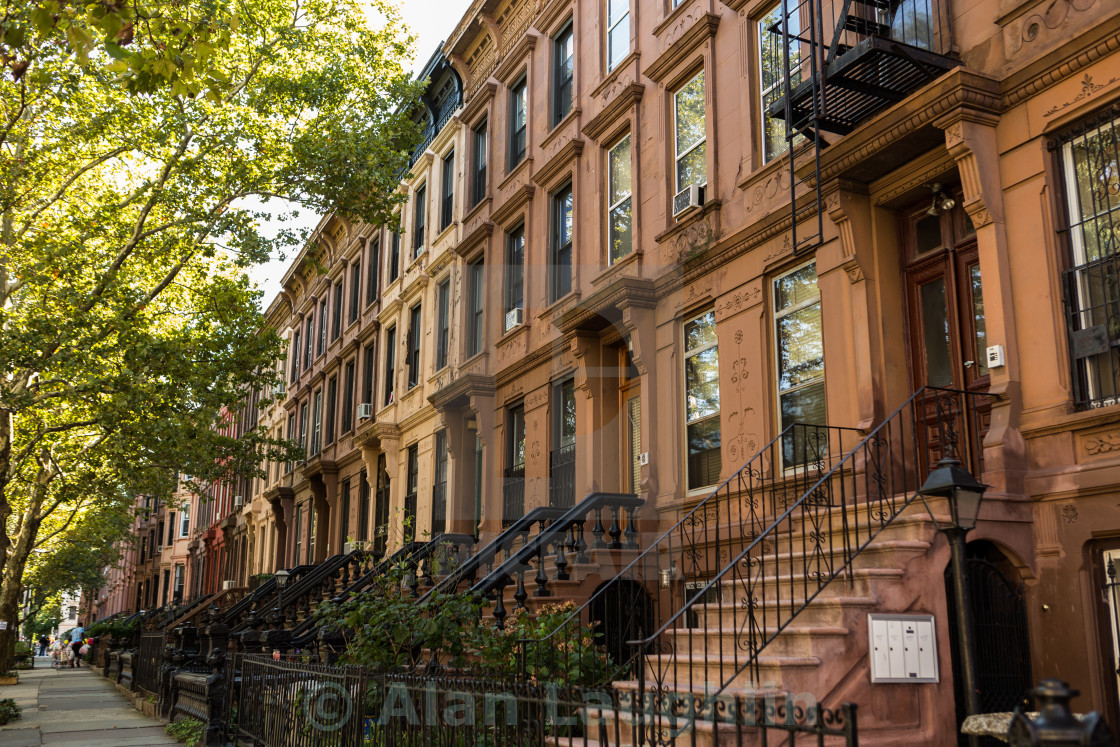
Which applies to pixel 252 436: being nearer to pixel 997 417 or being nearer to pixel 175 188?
pixel 175 188

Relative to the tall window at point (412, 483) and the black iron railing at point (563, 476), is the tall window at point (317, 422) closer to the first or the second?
the tall window at point (412, 483)

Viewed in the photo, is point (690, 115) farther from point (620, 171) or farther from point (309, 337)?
point (309, 337)

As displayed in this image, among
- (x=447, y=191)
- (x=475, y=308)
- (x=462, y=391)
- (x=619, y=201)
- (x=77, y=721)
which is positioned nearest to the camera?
(x=619, y=201)

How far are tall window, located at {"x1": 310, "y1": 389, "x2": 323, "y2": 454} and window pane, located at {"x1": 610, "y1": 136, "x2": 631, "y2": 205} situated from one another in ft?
57.7

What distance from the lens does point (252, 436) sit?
25688mm

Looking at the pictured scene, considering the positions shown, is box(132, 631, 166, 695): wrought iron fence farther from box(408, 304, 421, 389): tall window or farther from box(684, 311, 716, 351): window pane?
box(684, 311, 716, 351): window pane

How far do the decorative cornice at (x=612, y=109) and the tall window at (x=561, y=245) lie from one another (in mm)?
1267

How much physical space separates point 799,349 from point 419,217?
48.9ft

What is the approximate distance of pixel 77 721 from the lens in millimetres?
16078

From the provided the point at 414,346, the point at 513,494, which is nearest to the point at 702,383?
the point at 513,494

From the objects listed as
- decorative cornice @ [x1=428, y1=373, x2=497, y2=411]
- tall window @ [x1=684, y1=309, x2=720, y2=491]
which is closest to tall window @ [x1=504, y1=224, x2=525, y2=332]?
decorative cornice @ [x1=428, y1=373, x2=497, y2=411]

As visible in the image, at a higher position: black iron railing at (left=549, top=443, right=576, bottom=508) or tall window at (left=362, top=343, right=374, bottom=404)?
tall window at (left=362, top=343, right=374, bottom=404)

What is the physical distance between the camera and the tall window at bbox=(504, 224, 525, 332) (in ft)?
57.2

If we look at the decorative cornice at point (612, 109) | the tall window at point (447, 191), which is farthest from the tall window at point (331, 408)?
the decorative cornice at point (612, 109)
